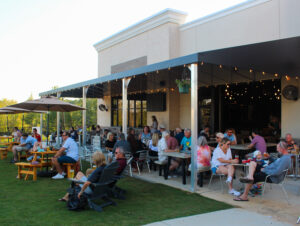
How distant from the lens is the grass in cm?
447

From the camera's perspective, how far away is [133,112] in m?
17.1

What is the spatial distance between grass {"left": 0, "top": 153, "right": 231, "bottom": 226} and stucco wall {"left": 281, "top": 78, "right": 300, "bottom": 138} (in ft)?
17.5

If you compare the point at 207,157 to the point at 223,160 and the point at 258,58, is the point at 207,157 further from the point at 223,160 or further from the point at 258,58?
the point at 258,58

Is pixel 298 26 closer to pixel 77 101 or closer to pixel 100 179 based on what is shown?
pixel 100 179

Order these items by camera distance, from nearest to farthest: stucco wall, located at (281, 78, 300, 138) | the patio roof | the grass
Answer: the grass < the patio roof < stucco wall, located at (281, 78, 300, 138)

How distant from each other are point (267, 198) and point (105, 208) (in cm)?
323

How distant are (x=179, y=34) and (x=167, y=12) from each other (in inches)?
45.6

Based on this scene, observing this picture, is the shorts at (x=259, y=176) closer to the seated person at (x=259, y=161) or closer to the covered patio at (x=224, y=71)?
the seated person at (x=259, y=161)

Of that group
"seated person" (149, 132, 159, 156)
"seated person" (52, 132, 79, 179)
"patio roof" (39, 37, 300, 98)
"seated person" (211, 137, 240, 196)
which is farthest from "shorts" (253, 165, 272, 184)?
"seated person" (52, 132, 79, 179)

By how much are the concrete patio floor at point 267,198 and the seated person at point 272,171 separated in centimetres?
31

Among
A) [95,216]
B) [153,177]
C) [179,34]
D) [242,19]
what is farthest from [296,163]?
[179,34]

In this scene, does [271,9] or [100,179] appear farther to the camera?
[271,9]

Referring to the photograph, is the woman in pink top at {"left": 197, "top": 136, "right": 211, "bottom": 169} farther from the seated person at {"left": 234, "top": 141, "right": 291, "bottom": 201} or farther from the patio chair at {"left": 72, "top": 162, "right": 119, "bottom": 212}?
the patio chair at {"left": 72, "top": 162, "right": 119, "bottom": 212}

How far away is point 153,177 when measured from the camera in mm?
7762
